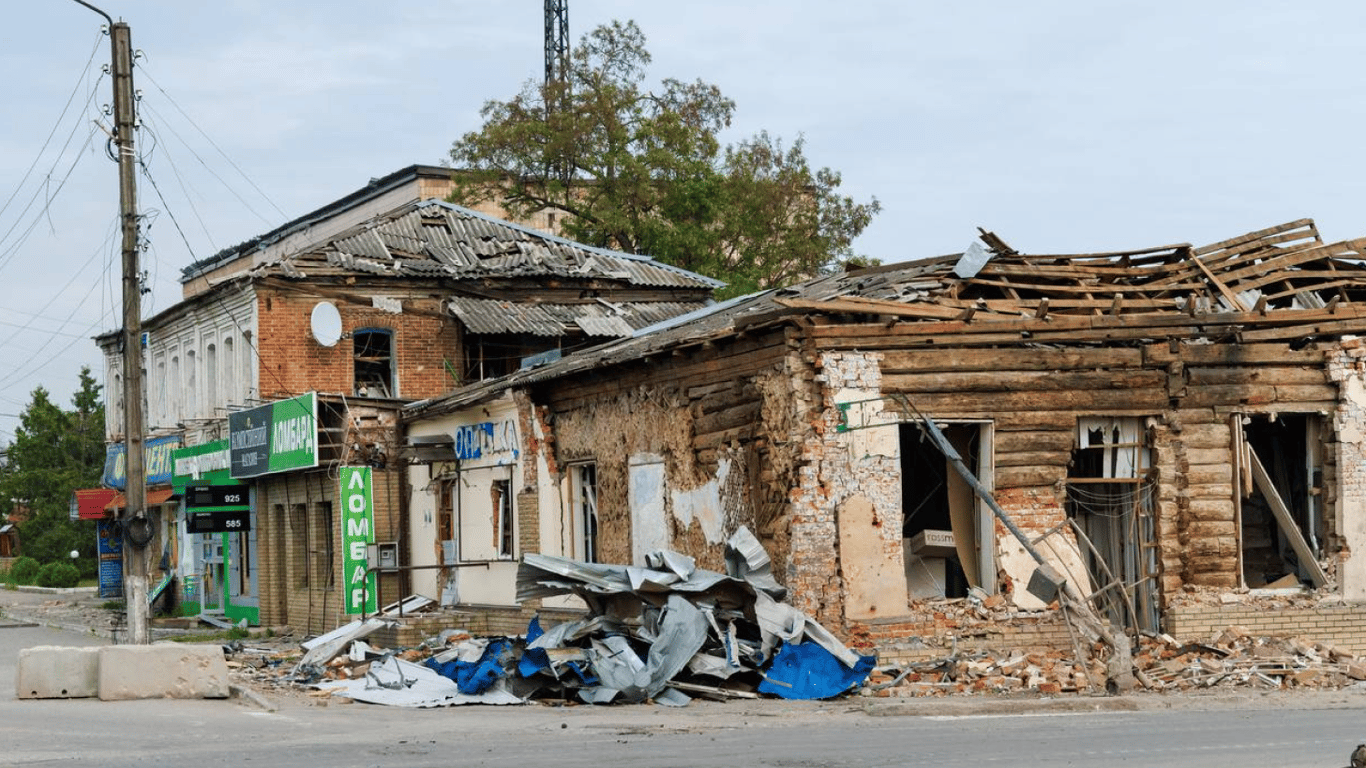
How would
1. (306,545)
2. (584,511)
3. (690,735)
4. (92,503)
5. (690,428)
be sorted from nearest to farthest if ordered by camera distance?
(690,735), (690,428), (584,511), (306,545), (92,503)

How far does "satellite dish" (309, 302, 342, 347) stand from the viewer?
31.5 metres

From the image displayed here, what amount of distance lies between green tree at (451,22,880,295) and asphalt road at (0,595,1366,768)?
90.0 ft

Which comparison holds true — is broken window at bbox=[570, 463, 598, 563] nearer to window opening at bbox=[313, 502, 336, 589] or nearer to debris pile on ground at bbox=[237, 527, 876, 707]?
debris pile on ground at bbox=[237, 527, 876, 707]

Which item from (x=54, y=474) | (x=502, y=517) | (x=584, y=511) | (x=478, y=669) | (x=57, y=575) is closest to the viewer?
(x=478, y=669)

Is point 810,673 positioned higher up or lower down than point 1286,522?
lower down

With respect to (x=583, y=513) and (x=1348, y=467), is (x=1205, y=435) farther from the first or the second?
(x=583, y=513)

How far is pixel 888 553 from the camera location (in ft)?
61.7

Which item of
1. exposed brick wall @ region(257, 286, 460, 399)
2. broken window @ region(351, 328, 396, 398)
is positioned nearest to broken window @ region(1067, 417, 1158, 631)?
exposed brick wall @ region(257, 286, 460, 399)

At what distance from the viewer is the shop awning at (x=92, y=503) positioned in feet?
149

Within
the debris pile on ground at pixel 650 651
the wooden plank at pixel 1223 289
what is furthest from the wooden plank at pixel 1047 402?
the debris pile on ground at pixel 650 651

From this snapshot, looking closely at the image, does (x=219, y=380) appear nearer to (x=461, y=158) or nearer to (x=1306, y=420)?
(x=461, y=158)

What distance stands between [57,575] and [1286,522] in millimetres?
49085

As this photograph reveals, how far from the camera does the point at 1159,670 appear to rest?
17672 millimetres

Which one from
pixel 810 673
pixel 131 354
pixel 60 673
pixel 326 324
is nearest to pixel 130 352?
pixel 131 354
